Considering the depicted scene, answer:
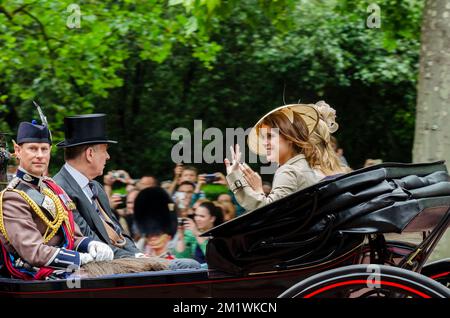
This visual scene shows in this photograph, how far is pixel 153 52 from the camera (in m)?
10.1

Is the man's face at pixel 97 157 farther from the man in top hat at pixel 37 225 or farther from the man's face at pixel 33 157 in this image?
the man's face at pixel 33 157

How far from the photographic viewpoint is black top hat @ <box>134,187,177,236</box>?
18.6ft

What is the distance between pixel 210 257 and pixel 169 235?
2184 mm

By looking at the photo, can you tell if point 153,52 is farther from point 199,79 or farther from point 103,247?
point 103,247

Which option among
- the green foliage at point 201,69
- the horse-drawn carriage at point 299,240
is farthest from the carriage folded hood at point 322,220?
the green foliage at point 201,69

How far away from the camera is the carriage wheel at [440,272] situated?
416 cm

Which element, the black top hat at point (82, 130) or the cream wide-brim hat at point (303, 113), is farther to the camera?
the black top hat at point (82, 130)

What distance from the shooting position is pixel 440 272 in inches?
164

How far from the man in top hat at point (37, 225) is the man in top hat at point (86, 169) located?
0.16 metres

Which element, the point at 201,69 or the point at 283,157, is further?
the point at 201,69

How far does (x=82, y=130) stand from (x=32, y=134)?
0.42 m

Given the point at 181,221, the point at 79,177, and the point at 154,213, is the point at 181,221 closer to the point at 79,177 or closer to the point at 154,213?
the point at 154,213

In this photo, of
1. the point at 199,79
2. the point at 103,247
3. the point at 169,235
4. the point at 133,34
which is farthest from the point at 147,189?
the point at 199,79

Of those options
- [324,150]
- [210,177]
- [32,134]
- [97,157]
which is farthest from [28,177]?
[210,177]
